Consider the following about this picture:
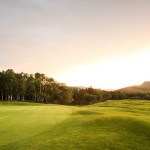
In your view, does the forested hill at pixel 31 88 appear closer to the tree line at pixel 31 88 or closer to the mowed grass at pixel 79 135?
the tree line at pixel 31 88

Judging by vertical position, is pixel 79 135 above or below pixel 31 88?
below

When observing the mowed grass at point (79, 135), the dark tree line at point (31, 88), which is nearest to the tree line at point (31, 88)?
the dark tree line at point (31, 88)

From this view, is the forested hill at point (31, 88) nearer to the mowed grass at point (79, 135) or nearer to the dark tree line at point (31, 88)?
the dark tree line at point (31, 88)

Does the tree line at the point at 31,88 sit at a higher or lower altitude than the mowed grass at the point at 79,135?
higher

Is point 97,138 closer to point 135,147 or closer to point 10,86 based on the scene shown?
point 135,147

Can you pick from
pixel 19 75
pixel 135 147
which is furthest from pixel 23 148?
pixel 19 75

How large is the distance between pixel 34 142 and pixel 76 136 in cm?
316

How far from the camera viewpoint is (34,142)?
16.6 meters

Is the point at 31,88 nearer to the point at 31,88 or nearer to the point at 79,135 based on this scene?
the point at 31,88

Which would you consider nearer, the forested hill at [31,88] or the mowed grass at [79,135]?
the mowed grass at [79,135]

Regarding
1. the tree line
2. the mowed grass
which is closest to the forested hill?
the tree line

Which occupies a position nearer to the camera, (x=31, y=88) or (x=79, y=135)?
(x=79, y=135)

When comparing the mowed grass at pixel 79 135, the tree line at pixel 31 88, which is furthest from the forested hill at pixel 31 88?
the mowed grass at pixel 79 135

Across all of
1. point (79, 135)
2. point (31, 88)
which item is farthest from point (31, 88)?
point (79, 135)
